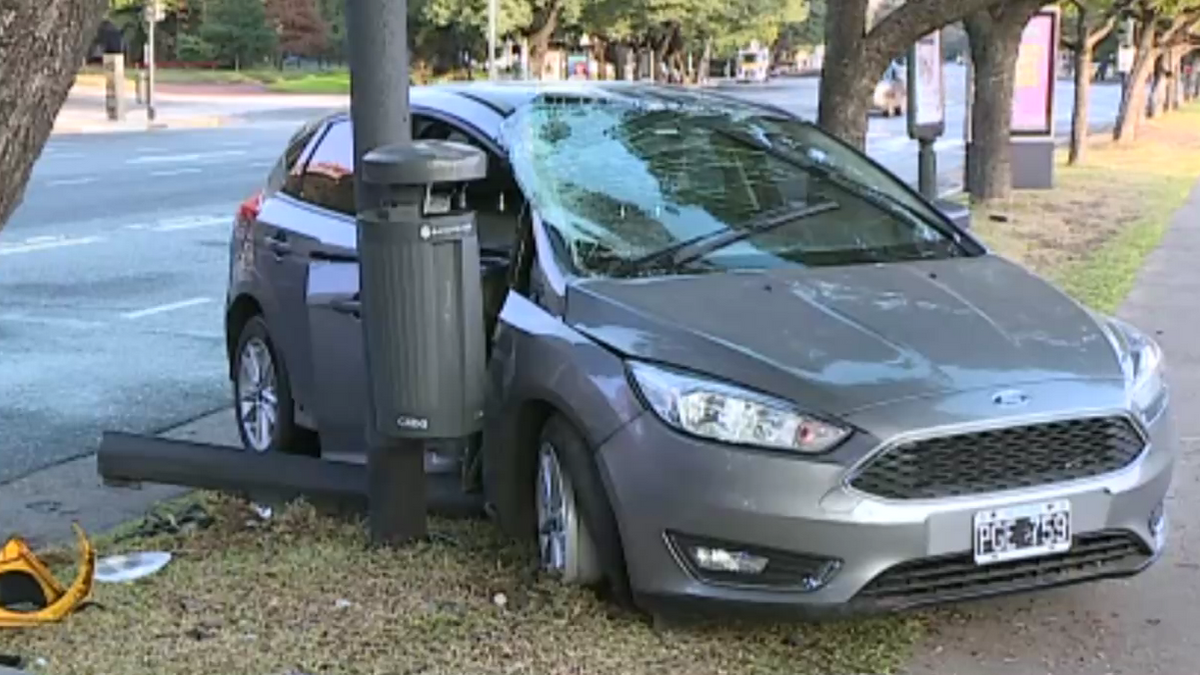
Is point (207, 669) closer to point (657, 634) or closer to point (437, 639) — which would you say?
point (437, 639)

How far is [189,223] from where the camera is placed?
54.4 ft

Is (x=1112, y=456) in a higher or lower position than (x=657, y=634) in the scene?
higher

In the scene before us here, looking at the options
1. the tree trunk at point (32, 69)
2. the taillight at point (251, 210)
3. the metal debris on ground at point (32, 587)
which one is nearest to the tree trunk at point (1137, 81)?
the taillight at point (251, 210)

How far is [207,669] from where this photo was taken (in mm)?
4352

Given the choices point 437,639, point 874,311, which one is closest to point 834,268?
point 874,311

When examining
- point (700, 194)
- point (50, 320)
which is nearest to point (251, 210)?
point (700, 194)

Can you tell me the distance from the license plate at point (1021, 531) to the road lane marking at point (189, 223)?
12898mm

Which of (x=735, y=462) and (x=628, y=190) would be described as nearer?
(x=735, y=462)

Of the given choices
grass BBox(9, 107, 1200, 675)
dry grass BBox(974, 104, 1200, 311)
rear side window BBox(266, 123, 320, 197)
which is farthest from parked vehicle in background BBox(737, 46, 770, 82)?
grass BBox(9, 107, 1200, 675)

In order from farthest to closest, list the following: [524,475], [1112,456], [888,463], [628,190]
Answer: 1. [628,190]
2. [524,475]
3. [1112,456]
4. [888,463]

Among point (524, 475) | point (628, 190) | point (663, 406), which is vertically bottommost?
point (524, 475)

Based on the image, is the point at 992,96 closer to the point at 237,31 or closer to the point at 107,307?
the point at 107,307

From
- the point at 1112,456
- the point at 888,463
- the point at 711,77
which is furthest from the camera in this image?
the point at 711,77

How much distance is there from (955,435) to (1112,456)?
570 mm
